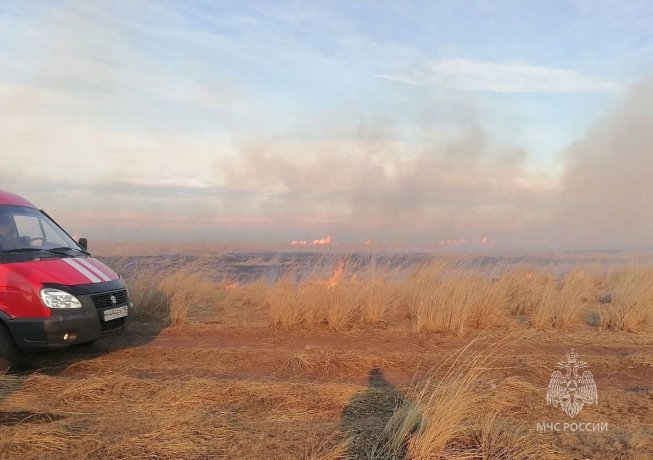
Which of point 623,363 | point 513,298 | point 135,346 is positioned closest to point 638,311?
point 513,298

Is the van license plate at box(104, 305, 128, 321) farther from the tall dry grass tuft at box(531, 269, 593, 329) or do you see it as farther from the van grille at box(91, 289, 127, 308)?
the tall dry grass tuft at box(531, 269, 593, 329)

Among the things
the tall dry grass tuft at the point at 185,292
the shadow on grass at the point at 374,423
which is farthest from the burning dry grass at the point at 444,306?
the shadow on grass at the point at 374,423

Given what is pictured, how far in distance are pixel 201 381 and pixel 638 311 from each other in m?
8.71

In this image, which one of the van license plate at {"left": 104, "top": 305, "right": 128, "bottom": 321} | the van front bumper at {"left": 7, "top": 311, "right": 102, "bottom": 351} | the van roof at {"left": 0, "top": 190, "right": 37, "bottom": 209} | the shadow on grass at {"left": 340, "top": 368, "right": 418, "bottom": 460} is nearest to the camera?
the shadow on grass at {"left": 340, "top": 368, "right": 418, "bottom": 460}

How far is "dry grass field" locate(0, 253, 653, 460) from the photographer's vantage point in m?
4.12

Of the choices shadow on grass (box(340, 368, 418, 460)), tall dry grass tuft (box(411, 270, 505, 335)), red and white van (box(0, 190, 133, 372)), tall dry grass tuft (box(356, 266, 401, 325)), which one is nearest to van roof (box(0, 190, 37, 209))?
red and white van (box(0, 190, 133, 372))

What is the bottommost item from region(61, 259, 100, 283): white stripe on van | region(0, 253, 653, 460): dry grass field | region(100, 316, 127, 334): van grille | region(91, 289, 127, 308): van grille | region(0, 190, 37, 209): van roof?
region(0, 253, 653, 460): dry grass field

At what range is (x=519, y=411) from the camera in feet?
17.2

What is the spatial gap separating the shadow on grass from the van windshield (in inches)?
192

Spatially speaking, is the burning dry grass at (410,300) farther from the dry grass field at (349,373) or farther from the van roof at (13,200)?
the van roof at (13,200)

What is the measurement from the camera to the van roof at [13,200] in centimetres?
771

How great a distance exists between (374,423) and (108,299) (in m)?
4.23

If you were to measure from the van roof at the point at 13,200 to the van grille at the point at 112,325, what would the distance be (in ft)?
8.02

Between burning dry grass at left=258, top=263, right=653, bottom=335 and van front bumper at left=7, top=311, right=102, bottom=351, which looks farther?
burning dry grass at left=258, top=263, right=653, bottom=335
